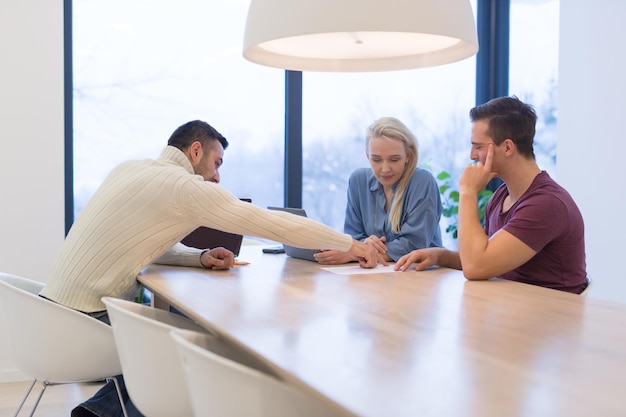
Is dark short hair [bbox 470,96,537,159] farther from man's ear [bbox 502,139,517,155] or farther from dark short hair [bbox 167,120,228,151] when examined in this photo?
dark short hair [bbox 167,120,228,151]

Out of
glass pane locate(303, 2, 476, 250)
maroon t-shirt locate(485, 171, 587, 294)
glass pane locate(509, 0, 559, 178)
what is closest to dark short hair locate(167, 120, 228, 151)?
maroon t-shirt locate(485, 171, 587, 294)

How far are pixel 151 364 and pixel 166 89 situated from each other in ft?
10.7

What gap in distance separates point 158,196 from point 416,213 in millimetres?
1170

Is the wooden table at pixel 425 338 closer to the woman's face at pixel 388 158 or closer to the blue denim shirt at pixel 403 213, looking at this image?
the blue denim shirt at pixel 403 213

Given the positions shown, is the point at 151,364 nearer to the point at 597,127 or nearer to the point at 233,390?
the point at 233,390

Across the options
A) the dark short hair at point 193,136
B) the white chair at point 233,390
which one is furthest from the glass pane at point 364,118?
the white chair at point 233,390

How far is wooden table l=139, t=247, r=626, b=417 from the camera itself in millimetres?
1107

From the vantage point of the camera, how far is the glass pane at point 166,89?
15.2 feet

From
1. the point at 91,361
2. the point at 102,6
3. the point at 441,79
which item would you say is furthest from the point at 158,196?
the point at 441,79

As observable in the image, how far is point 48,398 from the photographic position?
3898mm

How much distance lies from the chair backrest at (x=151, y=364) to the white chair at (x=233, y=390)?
1.12ft

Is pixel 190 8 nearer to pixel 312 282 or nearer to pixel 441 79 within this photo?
pixel 441 79

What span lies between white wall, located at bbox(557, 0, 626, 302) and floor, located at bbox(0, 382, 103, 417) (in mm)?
3212

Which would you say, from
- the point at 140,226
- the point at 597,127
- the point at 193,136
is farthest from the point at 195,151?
the point at 597,127
